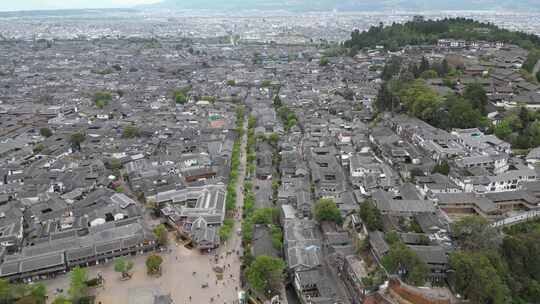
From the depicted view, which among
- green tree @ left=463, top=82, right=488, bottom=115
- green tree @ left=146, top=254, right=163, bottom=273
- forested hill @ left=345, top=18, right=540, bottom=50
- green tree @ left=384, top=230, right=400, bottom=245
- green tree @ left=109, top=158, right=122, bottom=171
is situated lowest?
green tree @ left=146, top=254, right=163, bottom=273

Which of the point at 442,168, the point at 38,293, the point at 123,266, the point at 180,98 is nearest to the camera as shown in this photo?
the point at 38,293

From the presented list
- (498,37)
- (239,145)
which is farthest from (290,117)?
(498,37)

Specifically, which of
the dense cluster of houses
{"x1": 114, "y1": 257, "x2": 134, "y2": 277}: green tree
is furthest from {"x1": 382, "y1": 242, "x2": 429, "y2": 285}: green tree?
{"x1": 114, "y1": 257, "x2": 134, "y2": 277}: green tree

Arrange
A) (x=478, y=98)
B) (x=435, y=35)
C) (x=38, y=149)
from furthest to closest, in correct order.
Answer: (x=435, y=35) < (x=478, y=98) < (x=38, y=149)

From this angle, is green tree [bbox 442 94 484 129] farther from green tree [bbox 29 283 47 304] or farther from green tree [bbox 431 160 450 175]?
green tree [bbox 29 283 47 304]

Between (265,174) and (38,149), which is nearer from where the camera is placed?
(265,174)

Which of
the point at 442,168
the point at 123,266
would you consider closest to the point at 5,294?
the point at 123,266

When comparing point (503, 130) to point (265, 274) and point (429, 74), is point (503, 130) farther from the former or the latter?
point (265, 274)

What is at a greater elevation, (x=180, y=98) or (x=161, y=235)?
(x=180, y=98)
